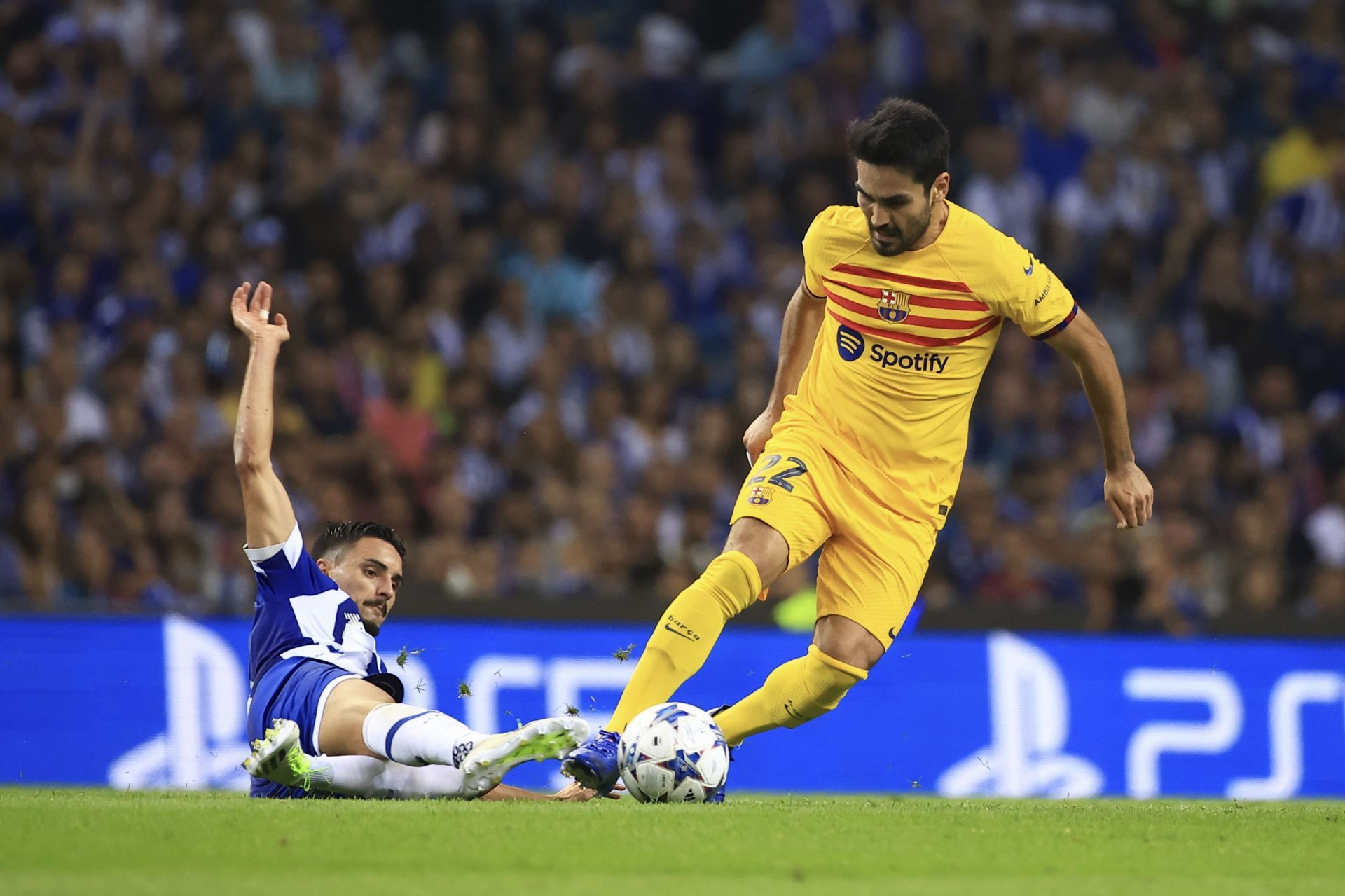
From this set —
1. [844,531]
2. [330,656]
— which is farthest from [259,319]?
[844,531]

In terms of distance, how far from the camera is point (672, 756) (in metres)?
5.11

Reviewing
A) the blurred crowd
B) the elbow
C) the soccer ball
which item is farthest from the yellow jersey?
the blurred crowd

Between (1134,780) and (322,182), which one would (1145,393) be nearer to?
(1134,780)

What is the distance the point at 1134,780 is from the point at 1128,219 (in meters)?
5.26

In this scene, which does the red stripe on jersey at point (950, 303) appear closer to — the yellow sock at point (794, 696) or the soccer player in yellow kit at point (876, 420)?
the soccer player in yellow kit at point (876, 420)

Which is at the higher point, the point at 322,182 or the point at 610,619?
the point at 322,182

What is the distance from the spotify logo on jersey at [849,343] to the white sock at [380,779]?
1.90 meters

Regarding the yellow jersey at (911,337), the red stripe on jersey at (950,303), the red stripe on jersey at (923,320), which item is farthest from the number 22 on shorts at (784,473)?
the red stripe on jersey at (950,303)

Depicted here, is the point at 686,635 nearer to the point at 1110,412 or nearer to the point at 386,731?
the point at 386,731

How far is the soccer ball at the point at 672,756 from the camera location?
16.7ft

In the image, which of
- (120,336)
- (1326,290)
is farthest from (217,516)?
(1326,290)

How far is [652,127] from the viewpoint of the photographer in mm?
13172

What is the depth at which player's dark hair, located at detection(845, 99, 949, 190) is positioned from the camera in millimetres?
5312

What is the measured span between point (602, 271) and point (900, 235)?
6.92 meters
